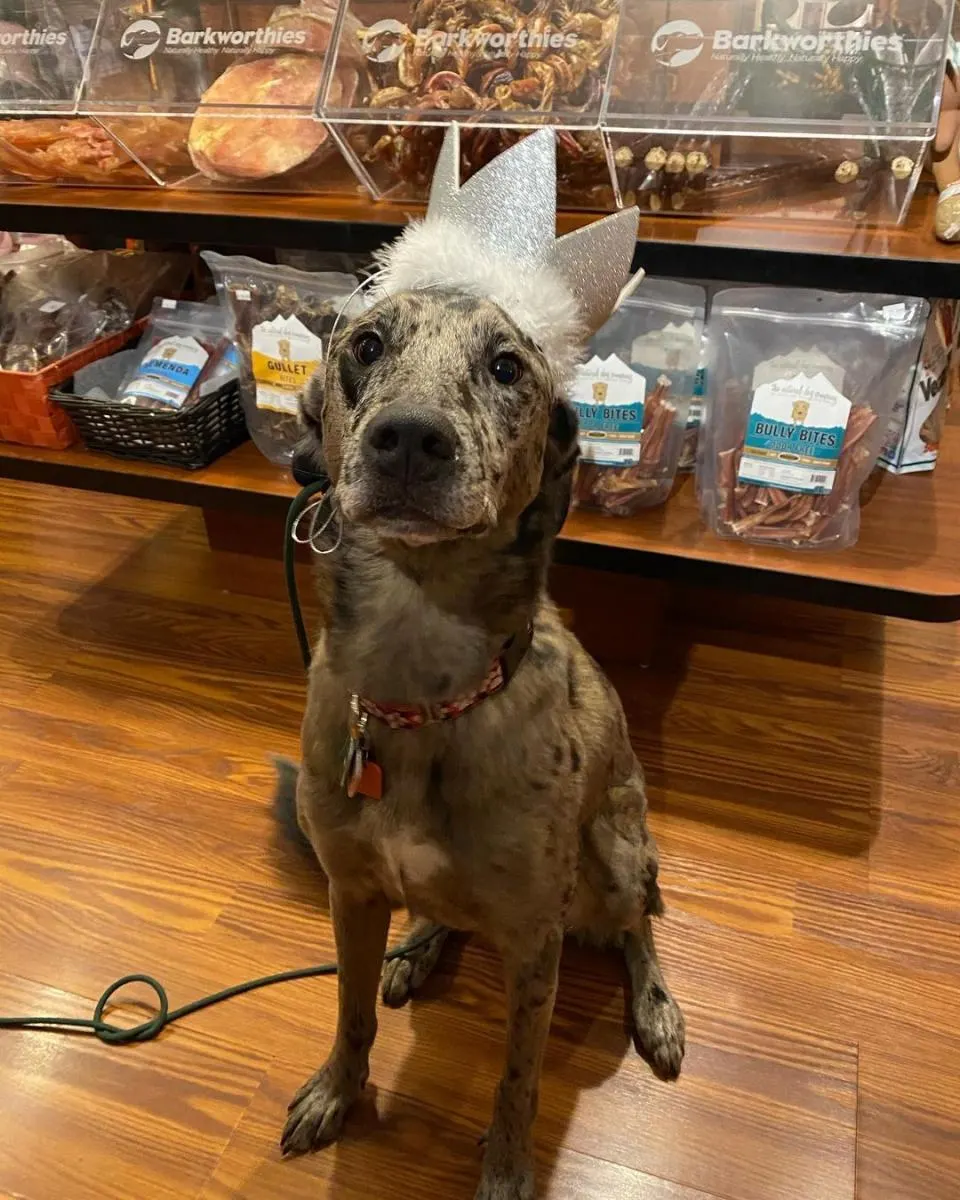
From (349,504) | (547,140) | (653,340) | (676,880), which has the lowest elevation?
(676,880)

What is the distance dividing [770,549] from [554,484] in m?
0.70

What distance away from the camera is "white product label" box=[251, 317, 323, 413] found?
5.52ft

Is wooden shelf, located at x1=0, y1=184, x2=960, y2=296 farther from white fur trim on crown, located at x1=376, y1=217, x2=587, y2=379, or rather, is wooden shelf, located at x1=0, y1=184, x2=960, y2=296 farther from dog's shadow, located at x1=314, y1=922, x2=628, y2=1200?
dog's shadow, located at x1=314, y1=922, x2=628, y2=1200

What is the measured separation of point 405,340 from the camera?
0.86 metres

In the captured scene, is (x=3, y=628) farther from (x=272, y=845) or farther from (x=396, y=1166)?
(x=396, y=1166)

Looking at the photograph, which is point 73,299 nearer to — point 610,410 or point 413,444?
point 610,410

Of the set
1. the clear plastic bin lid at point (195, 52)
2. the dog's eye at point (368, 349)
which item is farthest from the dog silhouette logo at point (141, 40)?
the dog's eye at point (368, 349)

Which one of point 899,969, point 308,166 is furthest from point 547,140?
point 899,969

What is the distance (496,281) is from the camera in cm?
89

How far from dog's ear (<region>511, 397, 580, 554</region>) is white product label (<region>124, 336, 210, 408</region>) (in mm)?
1106

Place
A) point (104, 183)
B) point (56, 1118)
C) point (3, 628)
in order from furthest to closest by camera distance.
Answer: point (3, 628)
point (104, 183)
point (56, 1118)

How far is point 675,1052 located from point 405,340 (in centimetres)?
100

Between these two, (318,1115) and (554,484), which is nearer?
(554,484)

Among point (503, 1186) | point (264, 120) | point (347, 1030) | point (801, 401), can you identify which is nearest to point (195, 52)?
point (264, 120)
